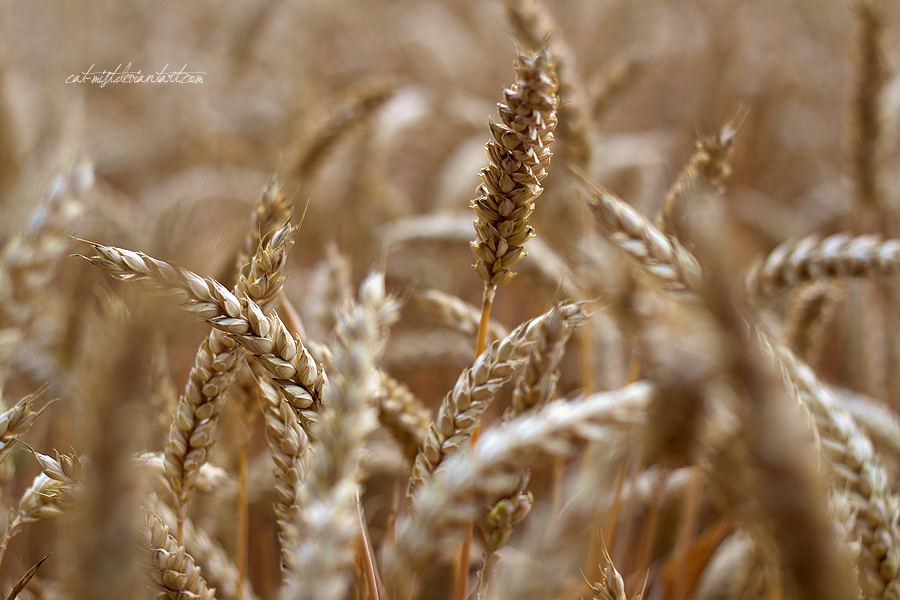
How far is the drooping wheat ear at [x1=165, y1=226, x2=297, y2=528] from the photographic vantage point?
540 mm

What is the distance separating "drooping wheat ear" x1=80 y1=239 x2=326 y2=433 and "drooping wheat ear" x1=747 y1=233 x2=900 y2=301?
0.65m

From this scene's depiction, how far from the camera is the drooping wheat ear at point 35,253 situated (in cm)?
80

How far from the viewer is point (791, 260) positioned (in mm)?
841

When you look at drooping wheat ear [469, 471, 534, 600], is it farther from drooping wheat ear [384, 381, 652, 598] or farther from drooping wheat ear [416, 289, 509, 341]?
drooping wheat ear [416, 289, 509, 341]

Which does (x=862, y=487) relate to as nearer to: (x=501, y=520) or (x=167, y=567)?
(x=501, y=520)

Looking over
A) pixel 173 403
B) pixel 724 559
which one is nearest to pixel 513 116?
pixel 173 403

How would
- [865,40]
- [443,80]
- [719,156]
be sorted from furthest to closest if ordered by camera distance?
1. [443,80]
2. [865,40]
3. [719,156]

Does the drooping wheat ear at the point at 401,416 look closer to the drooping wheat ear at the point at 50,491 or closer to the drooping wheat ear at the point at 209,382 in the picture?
the drooping wheat ear at the point at 209,382

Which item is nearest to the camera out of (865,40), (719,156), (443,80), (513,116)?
(513,116)

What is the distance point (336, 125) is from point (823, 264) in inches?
41.0

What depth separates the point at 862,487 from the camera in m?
0.63

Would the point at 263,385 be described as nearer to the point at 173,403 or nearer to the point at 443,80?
the point at 173,403

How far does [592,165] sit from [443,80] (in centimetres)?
252

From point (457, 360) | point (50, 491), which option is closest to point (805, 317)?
point (457, 360)
